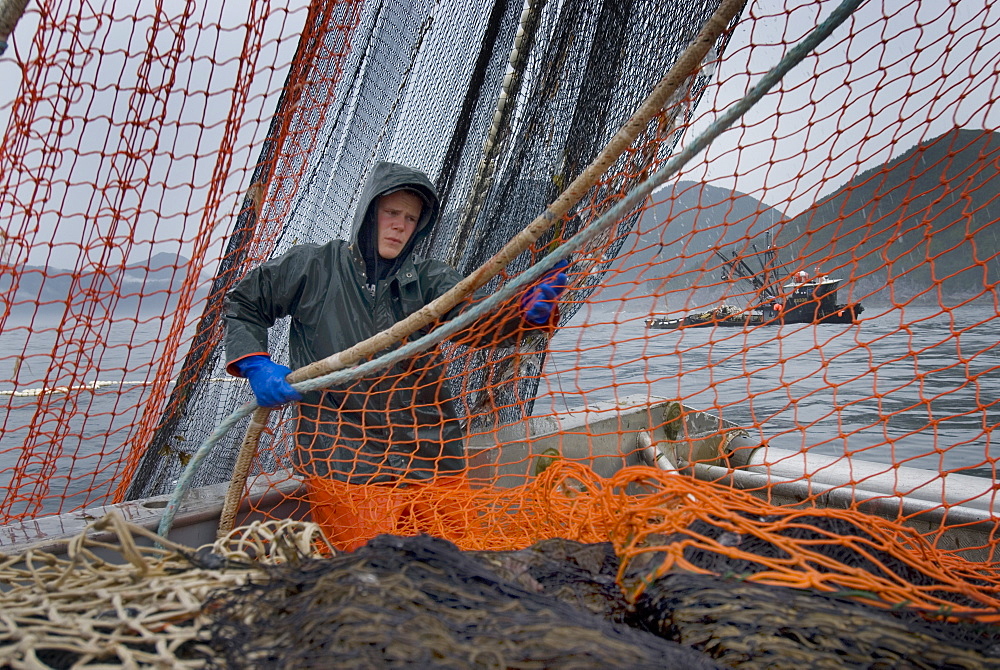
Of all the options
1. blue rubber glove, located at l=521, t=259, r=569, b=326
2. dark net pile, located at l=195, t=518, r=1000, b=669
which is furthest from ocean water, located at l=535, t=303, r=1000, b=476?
dark net pile, located at l=195, t=518, r=1000, b=669

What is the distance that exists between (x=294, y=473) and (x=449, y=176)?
6.50ft

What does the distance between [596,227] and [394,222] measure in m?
1.37

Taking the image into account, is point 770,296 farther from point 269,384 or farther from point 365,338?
point 269,384

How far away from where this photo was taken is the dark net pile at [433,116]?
3.20 metres

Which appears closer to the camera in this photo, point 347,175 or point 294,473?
point 294,473

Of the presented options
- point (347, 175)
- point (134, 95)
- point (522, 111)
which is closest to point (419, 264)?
point (347, 175)

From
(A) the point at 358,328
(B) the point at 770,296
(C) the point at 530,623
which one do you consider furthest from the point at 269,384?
(B) the point at 770,296

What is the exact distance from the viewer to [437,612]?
0.99m

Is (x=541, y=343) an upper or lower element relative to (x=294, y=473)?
upper

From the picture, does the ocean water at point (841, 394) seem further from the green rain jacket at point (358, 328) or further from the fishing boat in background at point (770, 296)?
the green rain jacket at point (358, 328)

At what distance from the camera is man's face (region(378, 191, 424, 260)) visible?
2936 millimetres

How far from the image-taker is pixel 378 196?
293cm

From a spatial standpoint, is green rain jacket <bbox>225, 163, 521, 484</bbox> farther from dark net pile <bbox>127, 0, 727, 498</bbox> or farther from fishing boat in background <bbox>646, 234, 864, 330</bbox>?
fishing boat in background <bbox>646, 234, 864, 330</bbox>

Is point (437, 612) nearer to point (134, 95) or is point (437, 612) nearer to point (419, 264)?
point (419, 264)
